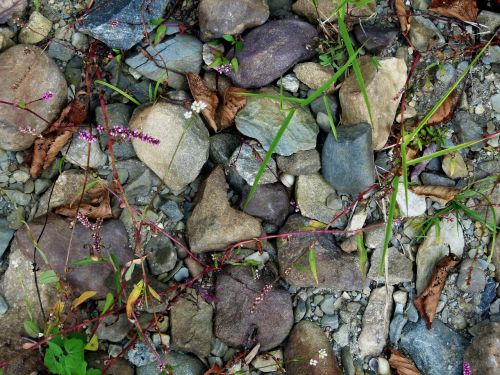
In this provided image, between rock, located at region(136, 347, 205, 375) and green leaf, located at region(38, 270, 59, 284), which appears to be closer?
green leaf, located at region(38, 270, 59, 284)

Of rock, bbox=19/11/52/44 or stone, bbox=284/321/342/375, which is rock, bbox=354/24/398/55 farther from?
rock, bbox=19/11/52/44

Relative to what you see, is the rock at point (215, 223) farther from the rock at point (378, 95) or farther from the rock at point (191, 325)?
the rock at point (378, 95)

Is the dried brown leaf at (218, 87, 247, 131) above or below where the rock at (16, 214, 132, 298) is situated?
above

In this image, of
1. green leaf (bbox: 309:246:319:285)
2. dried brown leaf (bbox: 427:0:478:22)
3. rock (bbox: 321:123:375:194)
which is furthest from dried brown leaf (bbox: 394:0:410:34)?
green leaf (bbox: 309:246:319:285)

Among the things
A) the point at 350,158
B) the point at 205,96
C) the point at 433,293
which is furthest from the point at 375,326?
the point at 205,96

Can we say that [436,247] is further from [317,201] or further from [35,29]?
[35,29]

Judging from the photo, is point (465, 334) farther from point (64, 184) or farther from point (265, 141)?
point (64, 184)
